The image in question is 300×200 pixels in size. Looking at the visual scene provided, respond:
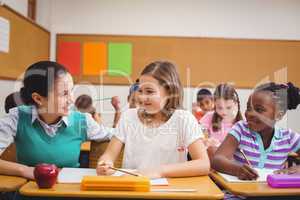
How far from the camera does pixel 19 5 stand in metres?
4.51

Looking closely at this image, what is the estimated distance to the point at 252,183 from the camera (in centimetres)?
149

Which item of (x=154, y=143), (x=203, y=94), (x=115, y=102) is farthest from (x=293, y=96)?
(x=115, y=102)

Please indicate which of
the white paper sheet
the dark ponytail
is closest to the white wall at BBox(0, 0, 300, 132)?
the white paper sheet

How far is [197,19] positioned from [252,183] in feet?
14.1

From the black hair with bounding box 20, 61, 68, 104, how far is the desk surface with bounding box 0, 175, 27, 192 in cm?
52

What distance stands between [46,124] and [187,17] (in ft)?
13.2

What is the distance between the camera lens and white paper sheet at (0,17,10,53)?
3754 mm

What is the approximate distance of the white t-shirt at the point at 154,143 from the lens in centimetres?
188

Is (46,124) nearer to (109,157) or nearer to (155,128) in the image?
(109,157)

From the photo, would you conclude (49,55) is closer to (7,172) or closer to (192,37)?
(192,37)

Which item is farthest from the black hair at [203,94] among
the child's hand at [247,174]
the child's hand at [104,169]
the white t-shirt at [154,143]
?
the child's hand at [104,169]

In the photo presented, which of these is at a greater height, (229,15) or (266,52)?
(229,15)

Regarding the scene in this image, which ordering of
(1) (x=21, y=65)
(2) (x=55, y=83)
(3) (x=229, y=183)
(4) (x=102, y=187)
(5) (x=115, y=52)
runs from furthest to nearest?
(5) (x=115, y=52)
(1) (x=21, y=65)
(2) (x=55, y=83)
(3) (x=229, y=183)
(4) (x=102, y=187)

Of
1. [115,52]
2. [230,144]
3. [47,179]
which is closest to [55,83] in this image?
[47,179]
